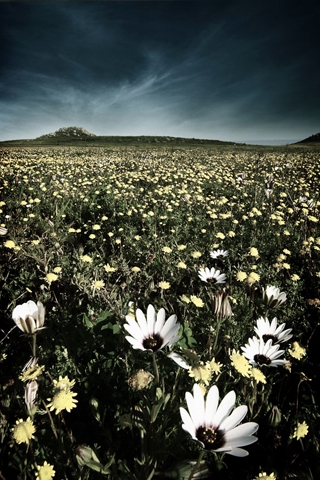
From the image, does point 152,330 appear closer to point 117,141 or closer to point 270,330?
point 270,330

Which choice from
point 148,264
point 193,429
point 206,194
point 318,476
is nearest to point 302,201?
point 206,194

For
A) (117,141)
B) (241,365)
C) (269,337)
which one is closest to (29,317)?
(241,365)

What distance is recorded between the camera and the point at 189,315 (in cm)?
230

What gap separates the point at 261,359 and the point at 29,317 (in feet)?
3.69

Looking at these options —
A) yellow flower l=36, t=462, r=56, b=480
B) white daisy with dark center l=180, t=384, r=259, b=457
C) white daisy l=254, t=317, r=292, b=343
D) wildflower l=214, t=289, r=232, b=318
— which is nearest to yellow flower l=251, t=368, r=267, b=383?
white daisy l=254, t=317, r=292, b=343

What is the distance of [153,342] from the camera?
1167 millimetres

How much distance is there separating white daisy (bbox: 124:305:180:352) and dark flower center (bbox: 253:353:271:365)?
468 mm

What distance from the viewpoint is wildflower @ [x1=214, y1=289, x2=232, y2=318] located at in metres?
1.34

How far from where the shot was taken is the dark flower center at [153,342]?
1.11 meters

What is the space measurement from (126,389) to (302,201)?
175 inches

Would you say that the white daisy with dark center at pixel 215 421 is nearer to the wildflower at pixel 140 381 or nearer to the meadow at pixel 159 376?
the meadow at pixel 159 376

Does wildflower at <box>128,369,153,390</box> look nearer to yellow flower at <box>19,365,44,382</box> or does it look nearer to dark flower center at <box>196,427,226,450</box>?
dark flower center at <box>196,427,226,450</box>

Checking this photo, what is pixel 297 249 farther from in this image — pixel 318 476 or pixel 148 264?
pixel 318 476

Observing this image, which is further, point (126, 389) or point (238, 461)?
point (126, 389)
